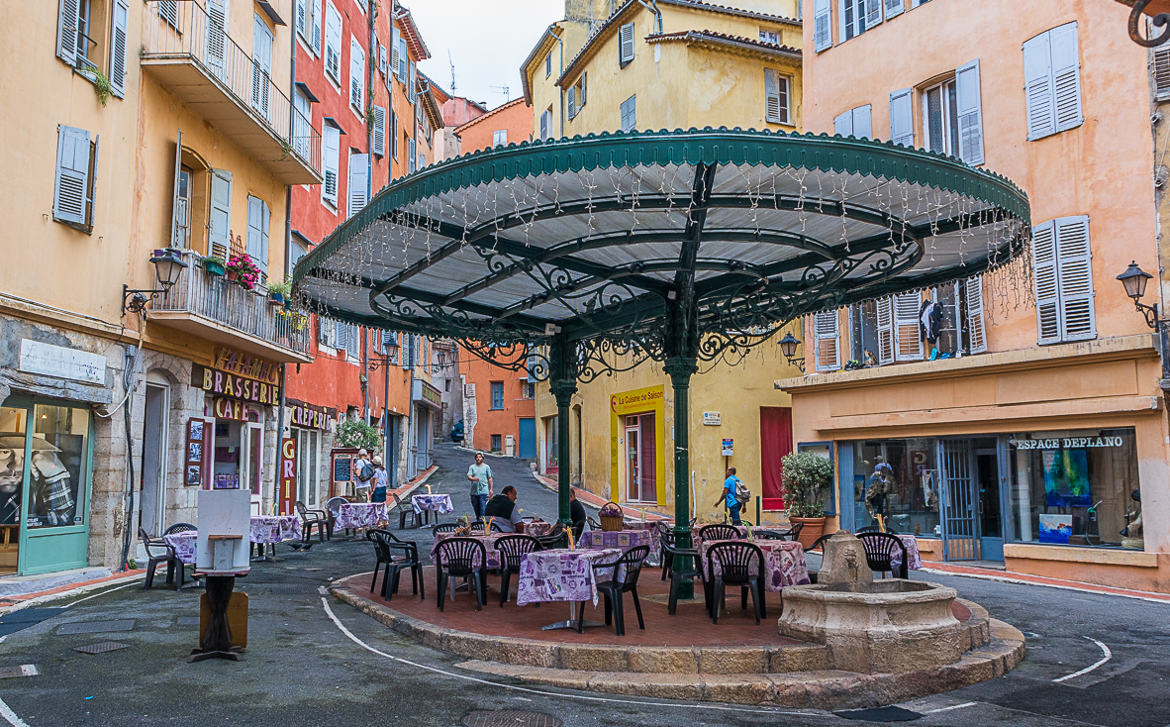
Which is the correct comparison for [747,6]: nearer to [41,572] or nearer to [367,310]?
[367,310]

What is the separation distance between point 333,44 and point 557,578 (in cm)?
2016

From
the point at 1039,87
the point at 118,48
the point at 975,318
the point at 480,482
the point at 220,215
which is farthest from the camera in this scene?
the point at 480,482

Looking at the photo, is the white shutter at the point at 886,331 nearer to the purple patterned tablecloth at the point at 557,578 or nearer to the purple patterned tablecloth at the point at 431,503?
the purple patterned tablecloth at the point at 431,503

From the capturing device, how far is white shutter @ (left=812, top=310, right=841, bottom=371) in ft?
63.6

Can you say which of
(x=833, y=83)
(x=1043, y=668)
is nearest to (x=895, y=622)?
(x=1043, y=668)

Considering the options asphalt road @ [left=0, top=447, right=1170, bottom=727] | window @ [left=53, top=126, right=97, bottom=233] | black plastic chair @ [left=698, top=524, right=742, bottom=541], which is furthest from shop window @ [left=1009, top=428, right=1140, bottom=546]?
window @ [left=53, top=126, right=97, bottom=233]

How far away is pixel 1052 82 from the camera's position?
15.4 meters

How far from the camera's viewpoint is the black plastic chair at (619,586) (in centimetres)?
846

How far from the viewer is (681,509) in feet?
34.0

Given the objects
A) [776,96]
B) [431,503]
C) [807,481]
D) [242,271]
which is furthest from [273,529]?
[776,96]

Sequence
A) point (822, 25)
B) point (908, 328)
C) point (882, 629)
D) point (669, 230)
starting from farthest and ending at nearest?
point (822, 25) < point (908, 328) < point (669, 230) < point (882, 629)

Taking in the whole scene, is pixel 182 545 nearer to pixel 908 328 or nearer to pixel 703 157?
pixel 703 157

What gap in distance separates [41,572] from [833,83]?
56.7 ft

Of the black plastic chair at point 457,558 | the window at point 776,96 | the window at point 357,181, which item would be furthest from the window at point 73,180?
the window at point 776,96
